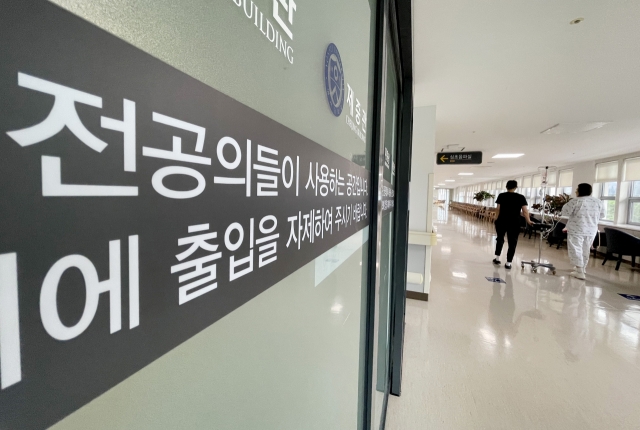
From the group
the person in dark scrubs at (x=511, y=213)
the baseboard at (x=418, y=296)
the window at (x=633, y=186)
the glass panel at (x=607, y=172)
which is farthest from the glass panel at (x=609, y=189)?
the baseboard at (x=418, y=296)

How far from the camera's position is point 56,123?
12 centimetres

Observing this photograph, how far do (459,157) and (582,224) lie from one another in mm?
2677

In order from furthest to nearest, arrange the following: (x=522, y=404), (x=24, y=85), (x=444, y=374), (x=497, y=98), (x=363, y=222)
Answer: (x=497, y=98) → (x=444, y=374) → (x=522, y=404) → (x=363, y=222) → (x=24, y=85)

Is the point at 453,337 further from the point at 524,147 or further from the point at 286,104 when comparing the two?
the point at 524,147

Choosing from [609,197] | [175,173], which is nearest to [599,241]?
[609,197]

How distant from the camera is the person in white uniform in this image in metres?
4.15

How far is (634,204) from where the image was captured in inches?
260

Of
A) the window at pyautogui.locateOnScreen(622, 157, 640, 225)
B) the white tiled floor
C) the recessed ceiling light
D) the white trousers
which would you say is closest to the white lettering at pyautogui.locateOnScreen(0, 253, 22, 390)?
the white tiled floor

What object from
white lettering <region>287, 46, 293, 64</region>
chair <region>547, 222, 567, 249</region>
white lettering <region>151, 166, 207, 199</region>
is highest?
white lettering <region>287, 46, 293, 64</region>

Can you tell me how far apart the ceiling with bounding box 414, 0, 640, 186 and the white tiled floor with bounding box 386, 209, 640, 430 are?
90.6 inches

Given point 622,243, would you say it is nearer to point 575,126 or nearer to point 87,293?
point 575,126

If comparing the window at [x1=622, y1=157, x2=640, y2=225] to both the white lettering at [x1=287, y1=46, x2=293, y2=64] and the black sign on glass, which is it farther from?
the black sign on glass

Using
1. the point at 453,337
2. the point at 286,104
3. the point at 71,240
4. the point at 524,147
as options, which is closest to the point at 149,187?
the point at 71,240

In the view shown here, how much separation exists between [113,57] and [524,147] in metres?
7.73
